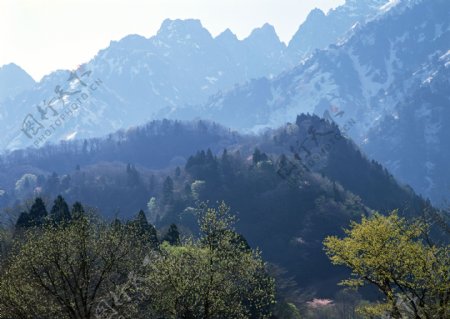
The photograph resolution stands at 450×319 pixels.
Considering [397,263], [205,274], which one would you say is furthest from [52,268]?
[397,263]

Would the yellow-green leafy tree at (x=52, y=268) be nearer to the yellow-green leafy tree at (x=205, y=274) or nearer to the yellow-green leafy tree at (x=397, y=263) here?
the yellow-green leafy tree at (x=205, y=274)

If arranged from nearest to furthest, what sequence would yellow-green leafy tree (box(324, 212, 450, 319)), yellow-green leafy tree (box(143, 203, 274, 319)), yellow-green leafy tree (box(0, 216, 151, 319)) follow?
yellow-green leafy tree (box(324, 212, 450, 319)) → yellow-green leafy tree (box(0, 216, 151, 319)) → yellow-green leafy tree (box(143, 203, 274, 319))

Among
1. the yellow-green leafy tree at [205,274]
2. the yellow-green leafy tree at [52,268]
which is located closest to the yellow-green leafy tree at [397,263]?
the yellow-green leafy tree at [205,274]

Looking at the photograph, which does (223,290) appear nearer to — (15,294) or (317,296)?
(15,294)

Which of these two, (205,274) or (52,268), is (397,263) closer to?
(205,274)

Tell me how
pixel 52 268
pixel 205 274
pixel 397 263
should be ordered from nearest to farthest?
pixel 397 263, pixel 205 274, pixel 52 268

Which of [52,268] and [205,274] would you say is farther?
[52,268]

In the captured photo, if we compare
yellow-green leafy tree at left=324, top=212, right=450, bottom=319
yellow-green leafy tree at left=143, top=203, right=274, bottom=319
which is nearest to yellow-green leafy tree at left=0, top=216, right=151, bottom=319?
yellow-green leafy tree at left=143, top=203, right=274, bottom=319

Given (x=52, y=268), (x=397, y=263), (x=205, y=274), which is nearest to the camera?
(x=397, y=263)

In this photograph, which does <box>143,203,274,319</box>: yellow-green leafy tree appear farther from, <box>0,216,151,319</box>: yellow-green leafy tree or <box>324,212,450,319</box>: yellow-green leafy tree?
<box>324,212,450,319</box>: yellow-green leafy tree

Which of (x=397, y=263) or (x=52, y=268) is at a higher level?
(x=397, y=263)

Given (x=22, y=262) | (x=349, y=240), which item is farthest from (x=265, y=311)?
(x=22, y=262)

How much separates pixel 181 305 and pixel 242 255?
7.28 meters

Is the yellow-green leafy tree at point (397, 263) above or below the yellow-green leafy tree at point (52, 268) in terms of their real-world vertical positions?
above
